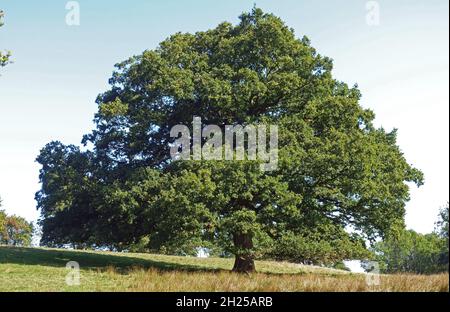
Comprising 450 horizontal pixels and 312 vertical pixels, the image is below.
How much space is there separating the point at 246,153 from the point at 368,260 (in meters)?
10.8

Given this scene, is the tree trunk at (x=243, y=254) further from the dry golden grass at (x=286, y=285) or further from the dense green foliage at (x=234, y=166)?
the dry golden grass at (x=286, y=285)

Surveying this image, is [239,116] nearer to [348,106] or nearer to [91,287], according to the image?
[348,106]

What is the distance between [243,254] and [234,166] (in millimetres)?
5904

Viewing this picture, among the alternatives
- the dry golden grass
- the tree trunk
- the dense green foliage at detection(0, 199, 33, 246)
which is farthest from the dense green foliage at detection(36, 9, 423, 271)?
the dense green foliage at detection(0, 199, 33, 246)

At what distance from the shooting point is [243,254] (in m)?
27.1

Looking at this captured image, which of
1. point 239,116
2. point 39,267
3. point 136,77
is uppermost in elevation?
point 136,77

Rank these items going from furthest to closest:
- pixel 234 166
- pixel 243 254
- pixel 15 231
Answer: pixel 15 231, pixel 243 254, pixel 234 166

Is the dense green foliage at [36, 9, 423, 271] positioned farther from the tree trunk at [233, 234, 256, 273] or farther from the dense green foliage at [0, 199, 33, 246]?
the dense green foliage at [0, 199, 33, 246]

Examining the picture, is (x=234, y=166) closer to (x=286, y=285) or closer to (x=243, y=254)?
(x=243, y=254)

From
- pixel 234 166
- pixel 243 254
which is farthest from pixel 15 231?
pixel 234 166

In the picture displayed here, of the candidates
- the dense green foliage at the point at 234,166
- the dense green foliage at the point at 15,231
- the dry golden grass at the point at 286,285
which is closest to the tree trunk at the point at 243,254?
the dense green foliage at the point at 234,166

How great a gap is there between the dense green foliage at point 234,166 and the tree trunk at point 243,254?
10 cm
